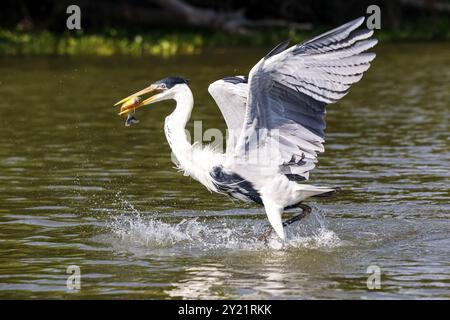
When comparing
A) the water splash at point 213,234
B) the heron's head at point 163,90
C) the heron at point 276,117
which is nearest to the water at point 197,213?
the water splash at point 213,234

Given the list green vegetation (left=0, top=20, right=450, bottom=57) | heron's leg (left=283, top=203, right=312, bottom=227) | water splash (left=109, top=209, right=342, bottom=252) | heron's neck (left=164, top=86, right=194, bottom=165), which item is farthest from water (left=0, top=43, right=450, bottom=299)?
green vegetation (left=0, top=20, right=450, bottom=57)

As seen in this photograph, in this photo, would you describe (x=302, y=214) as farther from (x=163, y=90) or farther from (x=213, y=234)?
(x=163, y=90)

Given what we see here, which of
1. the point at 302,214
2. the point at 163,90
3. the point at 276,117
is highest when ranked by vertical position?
the point at 163,90

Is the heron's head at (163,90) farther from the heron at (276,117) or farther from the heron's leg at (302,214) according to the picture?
the heron's leg at (302,214)

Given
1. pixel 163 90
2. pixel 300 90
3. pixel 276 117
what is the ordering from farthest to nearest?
pixel 163 90
pixel 276 117
pixel 300 90

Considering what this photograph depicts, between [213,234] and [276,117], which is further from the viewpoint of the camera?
[213,234]

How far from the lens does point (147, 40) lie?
78.1 ft

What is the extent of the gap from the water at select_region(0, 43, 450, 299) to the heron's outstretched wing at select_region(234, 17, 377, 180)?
728mm

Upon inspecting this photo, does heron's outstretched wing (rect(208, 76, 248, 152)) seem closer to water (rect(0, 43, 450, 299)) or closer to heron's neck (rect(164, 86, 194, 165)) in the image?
heron's neck (rect(164, 86, 194, 165))

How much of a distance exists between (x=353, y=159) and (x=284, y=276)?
4.44 m

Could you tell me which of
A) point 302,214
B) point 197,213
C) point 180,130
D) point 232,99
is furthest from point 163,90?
point 302,214

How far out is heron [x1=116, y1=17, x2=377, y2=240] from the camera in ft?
24.9

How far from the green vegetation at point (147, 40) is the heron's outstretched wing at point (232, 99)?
1392 centimetres

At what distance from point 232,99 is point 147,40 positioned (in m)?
15.6
